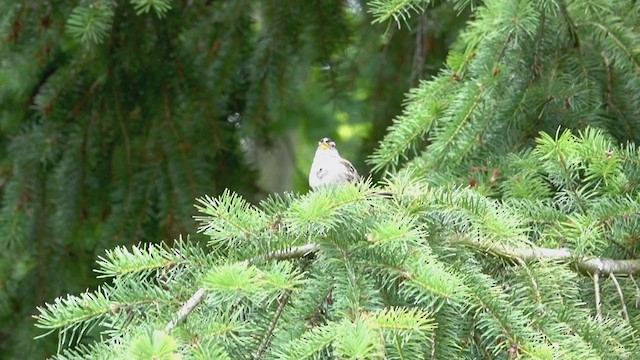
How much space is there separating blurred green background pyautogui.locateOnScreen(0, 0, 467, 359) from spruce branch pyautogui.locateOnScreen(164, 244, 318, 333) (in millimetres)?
1805

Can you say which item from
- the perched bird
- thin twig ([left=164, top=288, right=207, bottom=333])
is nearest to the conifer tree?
thin twig ([left=164, top=288, right=207, bottom=333])

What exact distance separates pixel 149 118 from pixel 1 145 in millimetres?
602

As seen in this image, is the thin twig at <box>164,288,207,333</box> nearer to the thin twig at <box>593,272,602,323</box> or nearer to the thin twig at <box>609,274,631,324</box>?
the thin twig at <box>593,272,602,323</box>

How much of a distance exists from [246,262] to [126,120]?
2.21 metres

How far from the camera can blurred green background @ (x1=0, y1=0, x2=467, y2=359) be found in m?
3.74

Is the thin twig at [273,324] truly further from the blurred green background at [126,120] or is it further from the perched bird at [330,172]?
the blurred green background at [126,120]

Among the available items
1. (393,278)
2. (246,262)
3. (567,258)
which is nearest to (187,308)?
(246,262)

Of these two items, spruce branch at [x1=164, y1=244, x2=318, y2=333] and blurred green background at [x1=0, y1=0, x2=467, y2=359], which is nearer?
spruce branch at [x1=164, y1=244, x2=318, y2=333]

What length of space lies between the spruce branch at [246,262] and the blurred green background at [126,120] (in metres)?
1.80

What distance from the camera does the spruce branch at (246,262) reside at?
177 cm

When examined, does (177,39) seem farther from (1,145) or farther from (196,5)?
(1,145)

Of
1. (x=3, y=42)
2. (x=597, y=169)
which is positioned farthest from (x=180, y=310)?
(x=3, y=42)

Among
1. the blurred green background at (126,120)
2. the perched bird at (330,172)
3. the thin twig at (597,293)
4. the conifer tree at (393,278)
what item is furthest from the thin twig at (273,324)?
the blurred green background at (126,120)

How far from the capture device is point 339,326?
163 centimetres
